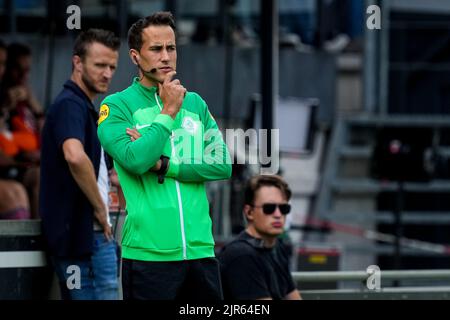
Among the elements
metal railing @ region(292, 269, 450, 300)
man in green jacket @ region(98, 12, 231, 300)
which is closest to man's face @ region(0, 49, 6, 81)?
metal railing @ region(292, 269, 450, 300)

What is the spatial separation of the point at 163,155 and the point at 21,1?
908 centimetres

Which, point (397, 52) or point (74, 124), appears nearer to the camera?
point (74, 124)

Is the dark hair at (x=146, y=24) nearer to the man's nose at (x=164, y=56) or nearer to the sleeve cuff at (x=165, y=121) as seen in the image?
the man's nose at (x=164, y=56)

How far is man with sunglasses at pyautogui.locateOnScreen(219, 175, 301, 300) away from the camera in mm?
6723

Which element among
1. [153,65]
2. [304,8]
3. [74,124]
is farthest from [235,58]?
[153,65]

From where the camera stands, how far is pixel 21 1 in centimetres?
1388

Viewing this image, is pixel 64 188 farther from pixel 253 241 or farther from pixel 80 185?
pixel 253 241

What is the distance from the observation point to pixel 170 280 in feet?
16.8

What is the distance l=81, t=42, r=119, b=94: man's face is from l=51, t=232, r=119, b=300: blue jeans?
79 cm

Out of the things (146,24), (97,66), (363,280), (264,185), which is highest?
(146,24)

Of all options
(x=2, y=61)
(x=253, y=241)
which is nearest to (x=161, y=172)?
(x=253, y=241)

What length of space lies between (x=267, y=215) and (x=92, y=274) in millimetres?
1118

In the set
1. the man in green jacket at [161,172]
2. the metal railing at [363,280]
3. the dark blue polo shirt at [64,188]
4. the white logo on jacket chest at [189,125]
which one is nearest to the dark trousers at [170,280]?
the man in green jacket at [161,172]
